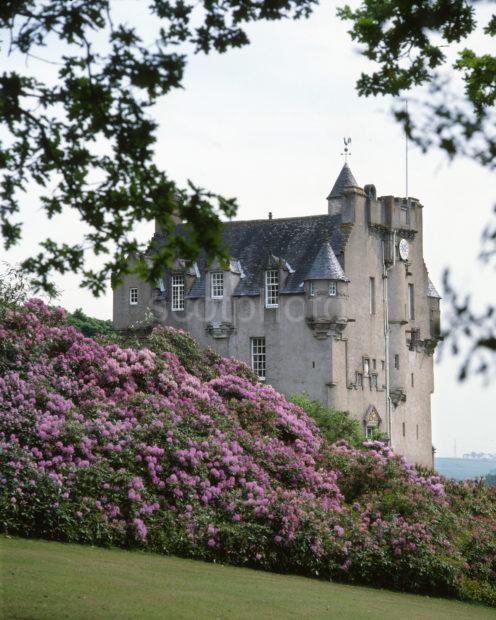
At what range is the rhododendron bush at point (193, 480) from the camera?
746 inches

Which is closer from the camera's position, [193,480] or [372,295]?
[193,480]

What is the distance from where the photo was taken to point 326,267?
56.7 m

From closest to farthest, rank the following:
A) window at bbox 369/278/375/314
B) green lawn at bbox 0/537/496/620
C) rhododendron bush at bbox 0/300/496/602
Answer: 1. green lawn at bbox 0/537/496/620
2. rhododendron bush at bbox 0/300/496/602
3. window at bbox 369/278/375/314

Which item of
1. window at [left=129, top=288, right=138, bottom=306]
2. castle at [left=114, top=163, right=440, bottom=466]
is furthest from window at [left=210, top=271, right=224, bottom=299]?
window at [left=129, top=288, right=138, bottom=306]

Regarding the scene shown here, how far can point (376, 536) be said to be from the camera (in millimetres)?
20625

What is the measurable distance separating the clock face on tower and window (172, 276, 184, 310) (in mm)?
12378

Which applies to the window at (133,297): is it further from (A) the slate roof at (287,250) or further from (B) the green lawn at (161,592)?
(B) the green lawn at (161,592)

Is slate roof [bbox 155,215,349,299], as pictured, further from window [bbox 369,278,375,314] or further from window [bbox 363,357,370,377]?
window [bbox 363,357,370,377]

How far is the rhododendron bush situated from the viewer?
19.0 m

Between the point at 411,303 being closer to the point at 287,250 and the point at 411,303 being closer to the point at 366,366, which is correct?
the point at 366,366

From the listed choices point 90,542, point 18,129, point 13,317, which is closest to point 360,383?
point 13,317

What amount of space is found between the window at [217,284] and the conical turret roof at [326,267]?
5693mm

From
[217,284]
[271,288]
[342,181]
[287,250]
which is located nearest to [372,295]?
[287,250]

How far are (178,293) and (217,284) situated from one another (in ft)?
10.0
